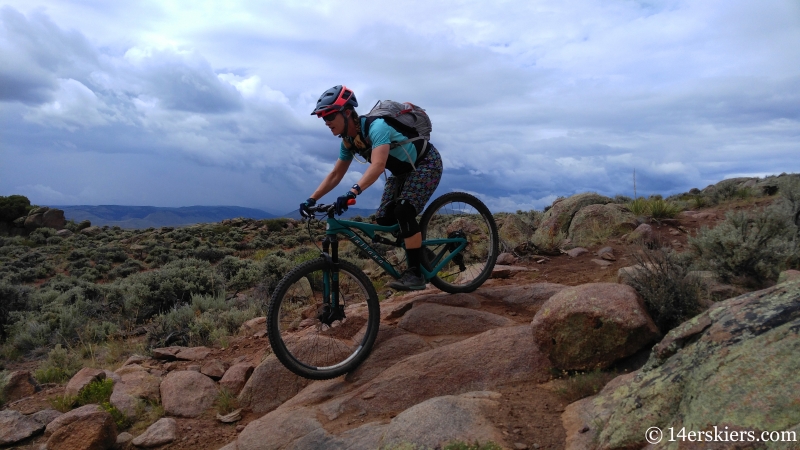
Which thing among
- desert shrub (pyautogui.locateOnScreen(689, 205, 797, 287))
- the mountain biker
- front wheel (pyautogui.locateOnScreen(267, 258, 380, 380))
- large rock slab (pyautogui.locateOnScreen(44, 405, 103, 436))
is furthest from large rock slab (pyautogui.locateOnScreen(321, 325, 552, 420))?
desert shrub (pyautogui.locateOnScreen(689, 205, 797, 287))

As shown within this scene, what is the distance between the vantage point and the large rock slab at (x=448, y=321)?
225 inches

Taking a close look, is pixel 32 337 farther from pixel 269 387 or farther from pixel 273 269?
pixel 269 387

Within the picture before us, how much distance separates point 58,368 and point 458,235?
599cm

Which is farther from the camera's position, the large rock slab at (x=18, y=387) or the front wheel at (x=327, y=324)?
the large rock slab at (x=18, y=387)

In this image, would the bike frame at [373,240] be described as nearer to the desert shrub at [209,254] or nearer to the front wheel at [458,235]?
the front wheel at [458,235]

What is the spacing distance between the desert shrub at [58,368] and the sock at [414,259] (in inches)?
208

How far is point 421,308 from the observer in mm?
5992

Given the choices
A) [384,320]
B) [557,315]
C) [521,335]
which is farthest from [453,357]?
[384,320]

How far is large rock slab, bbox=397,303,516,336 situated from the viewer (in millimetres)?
5703

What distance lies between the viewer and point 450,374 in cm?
464

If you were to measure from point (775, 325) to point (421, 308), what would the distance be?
363 cm

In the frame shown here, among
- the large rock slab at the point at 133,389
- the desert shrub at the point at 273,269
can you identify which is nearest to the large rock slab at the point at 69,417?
the large rock slab at the point at 133,389

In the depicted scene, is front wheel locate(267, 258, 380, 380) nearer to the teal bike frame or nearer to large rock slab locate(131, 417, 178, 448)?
the teal bike frame

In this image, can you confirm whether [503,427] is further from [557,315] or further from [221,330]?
[221,330]
